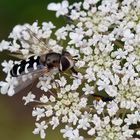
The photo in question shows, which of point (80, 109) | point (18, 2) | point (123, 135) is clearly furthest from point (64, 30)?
point (18, 2)

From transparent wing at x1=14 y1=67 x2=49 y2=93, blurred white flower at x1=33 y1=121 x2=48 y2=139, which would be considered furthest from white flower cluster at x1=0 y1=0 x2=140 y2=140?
transparent wing at x1=14 y1=67 x2=49 y2=93

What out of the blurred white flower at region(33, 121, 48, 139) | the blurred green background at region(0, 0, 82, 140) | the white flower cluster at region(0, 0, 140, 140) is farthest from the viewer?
the blurred green background at region(0, 0, 82, 140)

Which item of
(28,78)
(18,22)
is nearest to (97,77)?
(28,78)

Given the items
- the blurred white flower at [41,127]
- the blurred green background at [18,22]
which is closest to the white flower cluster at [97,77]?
the blurred white flower at [41,127]

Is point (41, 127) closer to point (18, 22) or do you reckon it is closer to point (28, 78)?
point (28, 78)

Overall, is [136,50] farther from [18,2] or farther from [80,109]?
[18,2]

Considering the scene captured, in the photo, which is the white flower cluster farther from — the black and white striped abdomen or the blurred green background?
the blurred green background

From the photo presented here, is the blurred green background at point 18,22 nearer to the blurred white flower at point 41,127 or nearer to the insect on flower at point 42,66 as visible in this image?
the blurred white flower at point 41,127
